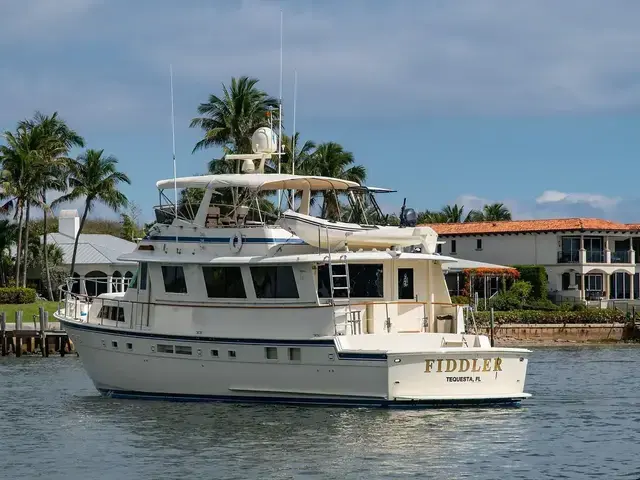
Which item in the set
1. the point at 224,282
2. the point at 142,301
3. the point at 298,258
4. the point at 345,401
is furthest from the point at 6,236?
the point at 345,401

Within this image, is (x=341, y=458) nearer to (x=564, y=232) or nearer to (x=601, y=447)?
(x=601, y=447)

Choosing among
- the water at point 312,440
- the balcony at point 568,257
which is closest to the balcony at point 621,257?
the balcony at point 568,257

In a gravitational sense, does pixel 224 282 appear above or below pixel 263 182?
below

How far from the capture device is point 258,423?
2536 cm

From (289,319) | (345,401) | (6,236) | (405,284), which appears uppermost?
(6,236)

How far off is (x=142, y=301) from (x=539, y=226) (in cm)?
4762

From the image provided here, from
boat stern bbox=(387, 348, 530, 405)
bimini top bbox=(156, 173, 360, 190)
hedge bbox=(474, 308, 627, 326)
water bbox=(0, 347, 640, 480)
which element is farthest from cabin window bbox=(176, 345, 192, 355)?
hedge bbox=(474, 308, 627, 326)

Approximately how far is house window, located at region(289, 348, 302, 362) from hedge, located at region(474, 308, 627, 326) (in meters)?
33.3

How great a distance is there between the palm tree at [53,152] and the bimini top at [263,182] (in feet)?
126

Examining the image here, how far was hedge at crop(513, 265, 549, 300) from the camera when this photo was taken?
228 feet

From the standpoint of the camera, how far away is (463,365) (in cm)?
2570

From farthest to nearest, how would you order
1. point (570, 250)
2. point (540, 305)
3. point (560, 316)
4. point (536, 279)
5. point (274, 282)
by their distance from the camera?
point (570, 250) → point (536, 279) → point (540, 305) → point (560, 316) → point (274, 282)

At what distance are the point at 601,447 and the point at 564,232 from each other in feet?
165

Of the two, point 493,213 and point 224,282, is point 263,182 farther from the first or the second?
point 493,213
